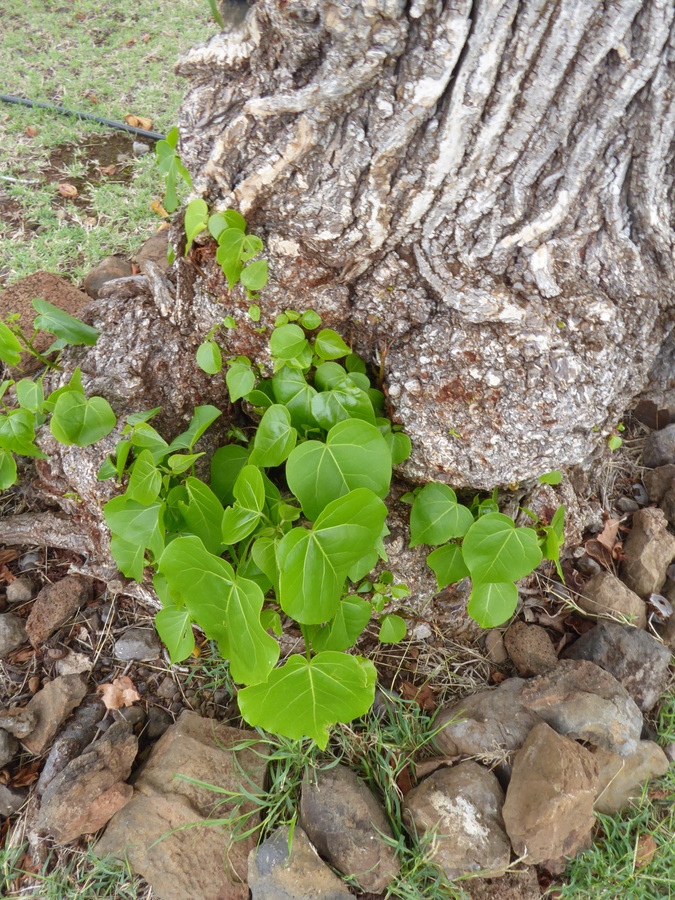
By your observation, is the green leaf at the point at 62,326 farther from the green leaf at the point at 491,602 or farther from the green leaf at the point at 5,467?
the green leaf at the point at 491,602

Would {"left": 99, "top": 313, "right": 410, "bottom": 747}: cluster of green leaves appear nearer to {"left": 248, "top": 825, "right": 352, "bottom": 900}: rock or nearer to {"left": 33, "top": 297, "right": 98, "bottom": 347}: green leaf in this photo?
{"left": 33, "top": 297, "right": 98, "bottom": 347}: green leaf

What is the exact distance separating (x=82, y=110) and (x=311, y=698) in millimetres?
3162

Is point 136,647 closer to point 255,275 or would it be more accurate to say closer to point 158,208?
point 255,275

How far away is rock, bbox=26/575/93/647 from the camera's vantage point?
69.0 inches

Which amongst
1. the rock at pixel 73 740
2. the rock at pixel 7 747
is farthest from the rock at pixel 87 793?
the rock at pixel 7 747

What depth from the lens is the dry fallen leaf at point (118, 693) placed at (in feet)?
5.50

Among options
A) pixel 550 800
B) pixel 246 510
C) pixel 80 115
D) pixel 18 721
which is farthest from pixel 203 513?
pixel 80 115

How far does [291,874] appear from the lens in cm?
138

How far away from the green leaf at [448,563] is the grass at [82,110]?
1832mm

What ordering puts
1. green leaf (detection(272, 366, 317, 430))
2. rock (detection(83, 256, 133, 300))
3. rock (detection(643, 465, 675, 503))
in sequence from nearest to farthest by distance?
green leaf (detection(272, 366, 317, 430))
rock (detection(643, 465, 675, 503))
rock (detection(83, 256, 133, 300))

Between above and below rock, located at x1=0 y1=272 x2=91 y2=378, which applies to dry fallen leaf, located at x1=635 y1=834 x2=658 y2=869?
below

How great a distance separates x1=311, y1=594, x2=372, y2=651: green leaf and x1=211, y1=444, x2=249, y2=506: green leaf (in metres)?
0.40

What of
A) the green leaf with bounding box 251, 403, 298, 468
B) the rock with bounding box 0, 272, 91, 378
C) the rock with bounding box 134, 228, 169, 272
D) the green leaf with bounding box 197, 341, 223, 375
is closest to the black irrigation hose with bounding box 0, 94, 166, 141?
the rock with bounding box 134, 228, 169, 272

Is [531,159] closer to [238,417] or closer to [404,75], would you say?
[404,75]
